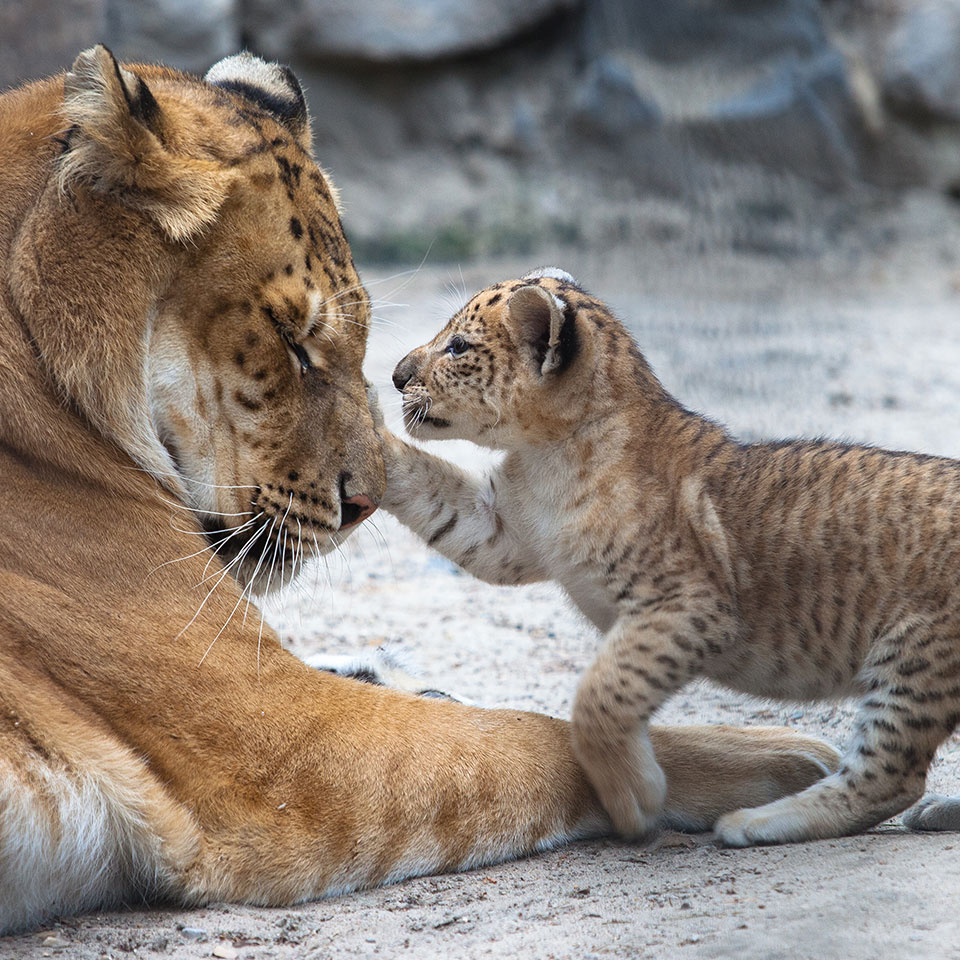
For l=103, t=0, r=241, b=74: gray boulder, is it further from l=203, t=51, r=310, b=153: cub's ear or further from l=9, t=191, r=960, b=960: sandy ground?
l=203, t=51, r=310, b=153: cub's ear

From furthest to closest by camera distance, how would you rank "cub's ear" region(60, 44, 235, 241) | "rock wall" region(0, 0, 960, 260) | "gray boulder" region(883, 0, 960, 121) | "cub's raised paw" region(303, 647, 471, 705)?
"gray boulder" region(883, 0, 960, 121)
"rock wall" region(0, 0, 960, 260)
"cub's raised paw" region(303, 647, 471, 705)
"cub's ear" region(60, 44, 235, 241)

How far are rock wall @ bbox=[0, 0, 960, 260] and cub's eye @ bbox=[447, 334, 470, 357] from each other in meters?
6.67

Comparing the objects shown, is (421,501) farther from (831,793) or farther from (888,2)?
(888,2)

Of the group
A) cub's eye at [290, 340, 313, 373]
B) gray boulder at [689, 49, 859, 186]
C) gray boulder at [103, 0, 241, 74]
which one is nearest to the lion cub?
cub's eye at [290, 340, 313, 373]

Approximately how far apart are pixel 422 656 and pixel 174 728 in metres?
1.75

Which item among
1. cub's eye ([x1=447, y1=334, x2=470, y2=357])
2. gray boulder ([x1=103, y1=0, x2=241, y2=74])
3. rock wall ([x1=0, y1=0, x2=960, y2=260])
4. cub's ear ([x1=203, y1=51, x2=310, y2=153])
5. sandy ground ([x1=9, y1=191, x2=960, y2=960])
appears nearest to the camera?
sandy ground ([x1=9, y1=191, x2=960, y2=960])

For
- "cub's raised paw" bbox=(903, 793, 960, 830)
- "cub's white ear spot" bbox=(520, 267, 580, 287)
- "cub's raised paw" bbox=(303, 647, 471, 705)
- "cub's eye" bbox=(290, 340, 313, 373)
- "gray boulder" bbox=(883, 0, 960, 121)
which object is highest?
"gray boulder" bbox=(883, 0, 960, 121)

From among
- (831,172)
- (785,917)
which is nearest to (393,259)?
(831,172)

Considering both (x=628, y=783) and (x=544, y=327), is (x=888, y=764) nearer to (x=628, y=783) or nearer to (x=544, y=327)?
(x=628, y=783)

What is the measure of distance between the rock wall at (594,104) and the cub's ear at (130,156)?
751cm

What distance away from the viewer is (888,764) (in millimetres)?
2832

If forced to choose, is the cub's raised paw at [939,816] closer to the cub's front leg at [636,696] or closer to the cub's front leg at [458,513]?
the cub's front leg at [636,696]

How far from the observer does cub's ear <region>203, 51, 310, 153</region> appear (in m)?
3.19

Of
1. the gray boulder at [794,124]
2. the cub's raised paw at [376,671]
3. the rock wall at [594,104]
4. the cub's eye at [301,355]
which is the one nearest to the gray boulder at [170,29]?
the rock wall at [594,104]
